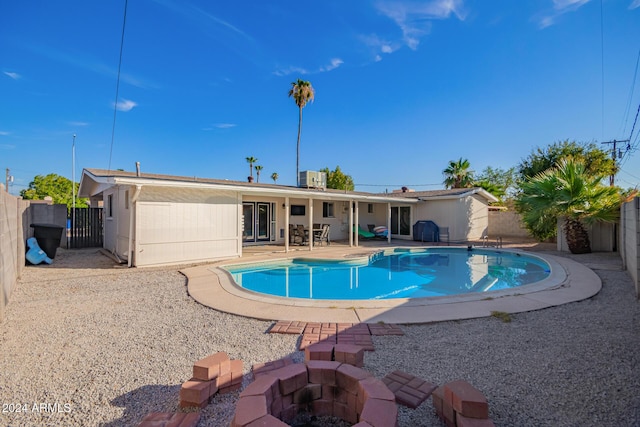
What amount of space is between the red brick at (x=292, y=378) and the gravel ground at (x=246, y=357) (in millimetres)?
508

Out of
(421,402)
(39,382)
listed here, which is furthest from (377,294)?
(39,382)

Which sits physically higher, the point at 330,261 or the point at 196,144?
the point at 196,144

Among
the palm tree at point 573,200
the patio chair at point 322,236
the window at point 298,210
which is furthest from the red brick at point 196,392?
the window at point 298,210

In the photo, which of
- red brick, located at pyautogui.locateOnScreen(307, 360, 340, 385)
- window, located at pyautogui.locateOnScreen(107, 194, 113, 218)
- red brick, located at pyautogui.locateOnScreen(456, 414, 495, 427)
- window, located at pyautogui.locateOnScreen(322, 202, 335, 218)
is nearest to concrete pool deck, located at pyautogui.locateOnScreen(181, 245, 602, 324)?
red brick, located at pyautogui.locateOnScreen(307, 360, 340, 385)

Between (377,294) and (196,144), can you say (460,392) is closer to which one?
(377,294)

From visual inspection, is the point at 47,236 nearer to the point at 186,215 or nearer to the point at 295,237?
the point at 186,215

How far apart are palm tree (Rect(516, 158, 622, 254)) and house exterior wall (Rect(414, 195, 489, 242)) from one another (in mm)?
4613

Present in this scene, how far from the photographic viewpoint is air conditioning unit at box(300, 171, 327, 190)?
52.0 ft

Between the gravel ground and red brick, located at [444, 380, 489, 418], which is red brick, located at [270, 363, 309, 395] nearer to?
the gravel ground

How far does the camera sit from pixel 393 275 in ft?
31.6

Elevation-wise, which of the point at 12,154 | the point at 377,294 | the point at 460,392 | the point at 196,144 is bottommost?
the point at 377,294

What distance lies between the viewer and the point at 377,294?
24.4ft

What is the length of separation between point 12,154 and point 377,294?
3126 centimetres

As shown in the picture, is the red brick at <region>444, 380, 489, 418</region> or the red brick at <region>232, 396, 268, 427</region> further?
the red brick at <region>444, 380, 489, 418</region>
